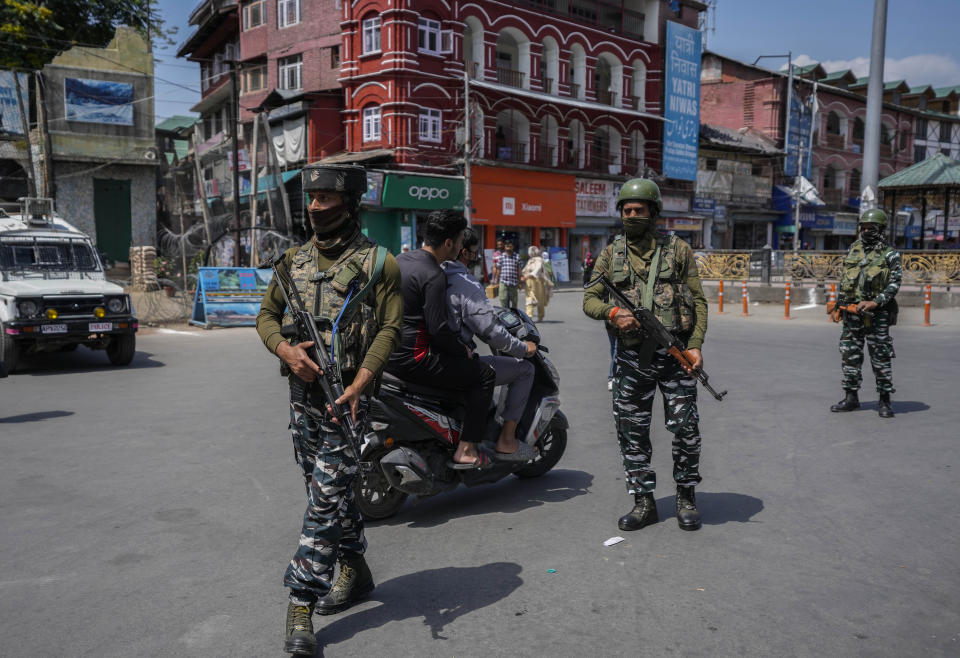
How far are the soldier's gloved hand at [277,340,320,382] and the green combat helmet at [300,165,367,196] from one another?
2.05 ft

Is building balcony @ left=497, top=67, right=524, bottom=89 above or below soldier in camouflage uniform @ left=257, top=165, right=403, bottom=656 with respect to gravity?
above

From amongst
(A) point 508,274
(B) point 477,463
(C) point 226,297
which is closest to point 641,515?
(B) point 477,463

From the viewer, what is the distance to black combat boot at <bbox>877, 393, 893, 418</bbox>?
7416 mm

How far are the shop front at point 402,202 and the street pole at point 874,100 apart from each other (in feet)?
55.6

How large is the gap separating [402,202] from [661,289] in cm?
2714

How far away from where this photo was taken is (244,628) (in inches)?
128

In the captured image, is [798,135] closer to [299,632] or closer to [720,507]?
[720,507]

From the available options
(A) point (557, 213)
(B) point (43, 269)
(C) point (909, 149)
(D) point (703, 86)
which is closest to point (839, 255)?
(A) point (557, 213)

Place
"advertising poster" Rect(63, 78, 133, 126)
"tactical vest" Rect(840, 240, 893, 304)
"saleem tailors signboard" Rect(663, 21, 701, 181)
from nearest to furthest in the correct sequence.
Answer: "tactical vest" Rect(840, 240, 893, 304) → "advertising poster" Rect(63, 78, 133, 126) → "saleem tailors signboard" Rect(663, 21, 701, 181)

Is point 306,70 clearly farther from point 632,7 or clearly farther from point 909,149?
point 909,149

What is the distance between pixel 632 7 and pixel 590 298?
40447 mm

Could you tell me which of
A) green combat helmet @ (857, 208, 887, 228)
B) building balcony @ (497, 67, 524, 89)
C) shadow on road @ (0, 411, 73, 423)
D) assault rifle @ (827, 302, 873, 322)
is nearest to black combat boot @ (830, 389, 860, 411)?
assault rifle @ (827, 302, 873, 322)

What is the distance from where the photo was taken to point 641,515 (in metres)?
4.44

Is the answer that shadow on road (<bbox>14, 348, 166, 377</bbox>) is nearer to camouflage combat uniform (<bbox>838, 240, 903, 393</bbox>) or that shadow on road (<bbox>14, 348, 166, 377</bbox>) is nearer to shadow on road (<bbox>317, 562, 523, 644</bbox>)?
shadow on road (<bbox>317, 562, 523, 644</bbox>)
